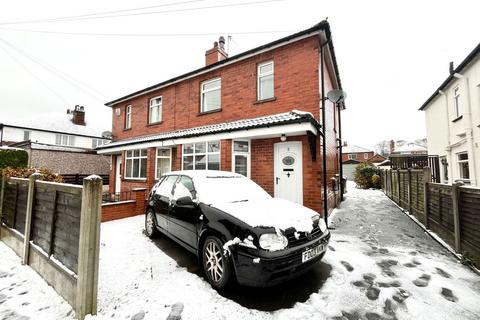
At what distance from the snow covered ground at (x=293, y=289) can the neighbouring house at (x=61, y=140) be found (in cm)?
1346

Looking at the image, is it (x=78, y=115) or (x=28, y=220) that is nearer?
(x=28, y=220)

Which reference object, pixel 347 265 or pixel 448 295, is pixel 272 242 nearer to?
pixel 347 265

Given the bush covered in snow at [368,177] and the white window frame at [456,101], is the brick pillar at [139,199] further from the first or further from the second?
the bush covered in snow at [368,177]

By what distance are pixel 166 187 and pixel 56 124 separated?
3376 centimetres

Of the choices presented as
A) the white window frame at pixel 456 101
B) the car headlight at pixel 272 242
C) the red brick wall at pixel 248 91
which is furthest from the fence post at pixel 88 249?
the white window frame at pixel 456 101

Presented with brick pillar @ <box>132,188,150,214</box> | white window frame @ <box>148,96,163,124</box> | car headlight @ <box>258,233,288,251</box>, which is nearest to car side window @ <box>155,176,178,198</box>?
car headlight @ <box>258,233,288,251</box>

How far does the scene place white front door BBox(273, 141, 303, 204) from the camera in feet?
23.2

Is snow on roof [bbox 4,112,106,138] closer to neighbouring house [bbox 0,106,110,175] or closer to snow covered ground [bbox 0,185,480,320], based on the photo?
neighbouring house [bbox 0,106,110,175]

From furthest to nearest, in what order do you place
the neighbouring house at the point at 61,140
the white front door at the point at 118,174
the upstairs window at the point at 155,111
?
the neighbouring house at the point at 61,140 < the white front door at the point at 118,174 < the upstairs window at the point at 155,111

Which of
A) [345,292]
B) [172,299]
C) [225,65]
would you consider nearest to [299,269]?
[345,292]

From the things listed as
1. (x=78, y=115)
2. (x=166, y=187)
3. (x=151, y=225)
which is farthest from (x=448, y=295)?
(x=78, y=115)

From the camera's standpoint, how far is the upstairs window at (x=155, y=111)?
12614 millimetres

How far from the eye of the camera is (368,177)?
19.0m

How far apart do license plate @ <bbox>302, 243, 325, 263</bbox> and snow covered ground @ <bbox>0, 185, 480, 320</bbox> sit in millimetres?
465
